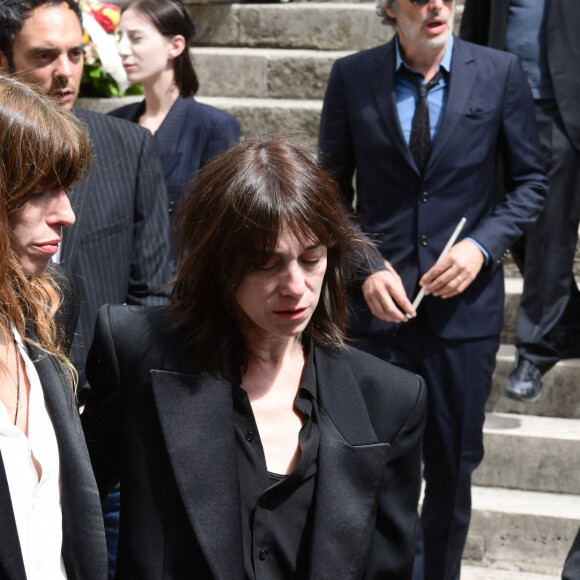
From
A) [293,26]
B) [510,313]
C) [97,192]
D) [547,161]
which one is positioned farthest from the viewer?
[293,26]

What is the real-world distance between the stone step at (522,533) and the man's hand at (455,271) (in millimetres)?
1274

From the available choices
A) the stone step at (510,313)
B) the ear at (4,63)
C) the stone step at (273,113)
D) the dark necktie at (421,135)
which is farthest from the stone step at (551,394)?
the ear at (4,63)

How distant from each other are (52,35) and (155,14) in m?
1.96

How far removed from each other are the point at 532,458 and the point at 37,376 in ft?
10.1

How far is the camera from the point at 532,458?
15.1 feet

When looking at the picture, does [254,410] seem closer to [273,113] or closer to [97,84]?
[273,113]

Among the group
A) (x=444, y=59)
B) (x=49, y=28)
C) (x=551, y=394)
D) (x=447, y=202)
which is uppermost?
(x=49, y=28)

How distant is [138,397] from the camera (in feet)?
6.76

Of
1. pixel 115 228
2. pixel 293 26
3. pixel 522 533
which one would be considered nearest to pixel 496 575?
pixel 522 533

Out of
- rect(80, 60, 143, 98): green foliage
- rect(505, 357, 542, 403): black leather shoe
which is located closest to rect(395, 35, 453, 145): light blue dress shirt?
rect(505, 357, 542, 403): black leather shoe

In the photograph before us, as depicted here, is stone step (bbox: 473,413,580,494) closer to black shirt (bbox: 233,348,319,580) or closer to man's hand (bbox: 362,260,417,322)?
man's hand (bbox: 362,260,417,322)

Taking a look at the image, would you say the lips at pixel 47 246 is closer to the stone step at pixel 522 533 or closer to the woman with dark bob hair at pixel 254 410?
the woman with dark bob hair at pixel 254 410

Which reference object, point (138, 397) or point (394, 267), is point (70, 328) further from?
point (394, 267)

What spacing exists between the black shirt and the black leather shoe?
2.68m
